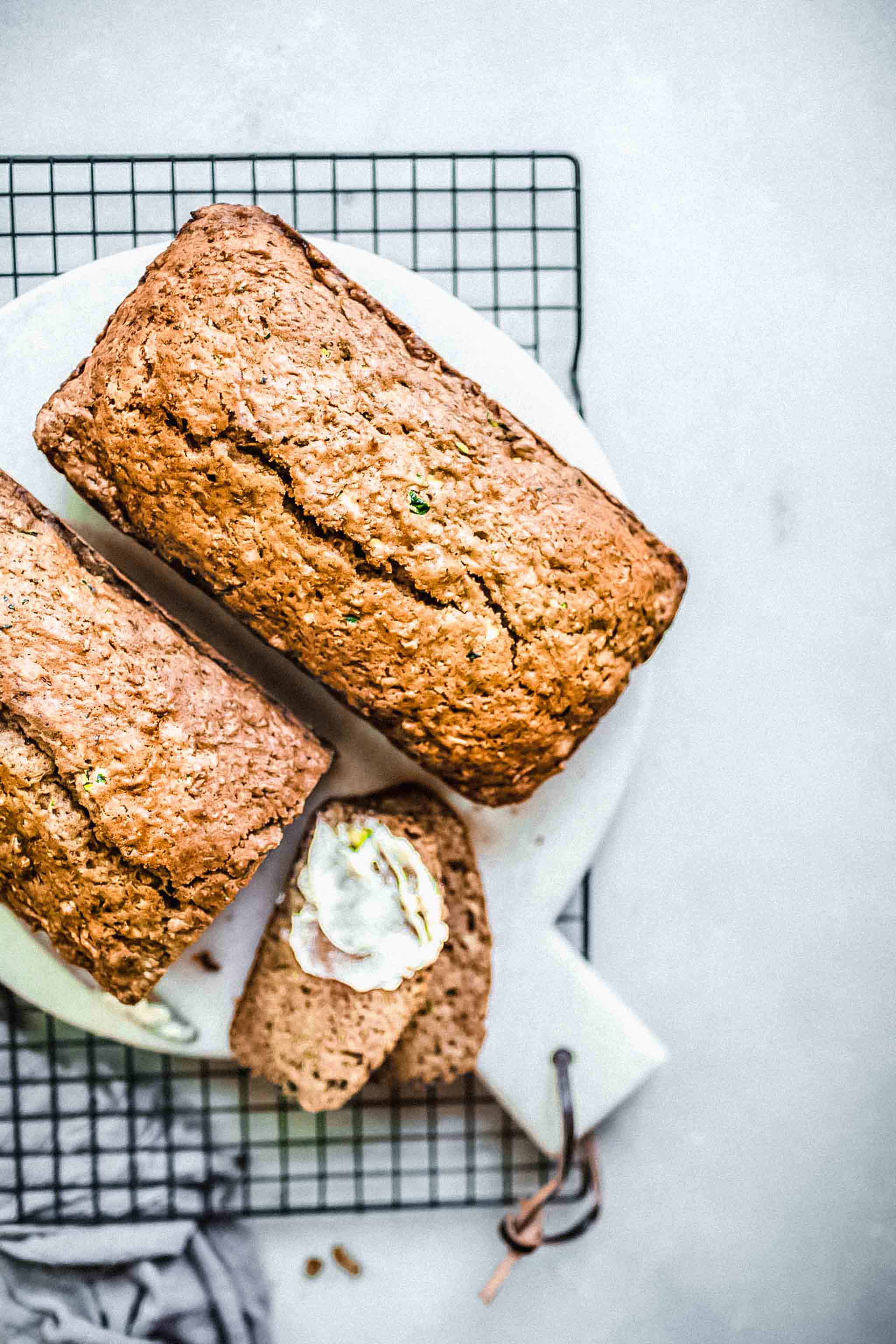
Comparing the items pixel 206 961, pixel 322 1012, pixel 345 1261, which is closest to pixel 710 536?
pixel 322 1012

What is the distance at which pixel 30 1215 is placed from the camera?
6.17 ft

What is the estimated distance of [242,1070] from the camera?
6.30ft

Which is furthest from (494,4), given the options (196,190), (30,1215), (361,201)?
(30,1215)

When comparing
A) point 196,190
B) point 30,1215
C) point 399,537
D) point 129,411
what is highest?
point 196,190

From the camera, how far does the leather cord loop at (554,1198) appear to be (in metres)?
1.81

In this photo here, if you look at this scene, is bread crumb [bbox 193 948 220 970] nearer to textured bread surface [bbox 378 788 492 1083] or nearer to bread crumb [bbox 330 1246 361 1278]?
textured bread surface [bbox 378 788 492 1083]

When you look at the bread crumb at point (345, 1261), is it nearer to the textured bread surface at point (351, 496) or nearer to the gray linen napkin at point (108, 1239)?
the gray linen napkin at point (108, 1239)

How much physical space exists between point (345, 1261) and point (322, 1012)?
2.46ft

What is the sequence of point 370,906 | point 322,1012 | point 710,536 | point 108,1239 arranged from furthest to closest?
point 710,536
point 108,1239
point 322,1012
point 370,906

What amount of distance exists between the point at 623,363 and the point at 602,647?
0.74 m

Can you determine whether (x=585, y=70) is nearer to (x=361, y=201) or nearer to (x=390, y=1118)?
(x=361, y=201)

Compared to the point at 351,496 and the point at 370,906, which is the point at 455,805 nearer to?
the point at 370,906

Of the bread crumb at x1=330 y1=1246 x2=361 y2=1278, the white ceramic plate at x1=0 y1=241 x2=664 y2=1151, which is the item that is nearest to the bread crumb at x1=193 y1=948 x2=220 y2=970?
the white ceramic plate at x1=0 y1=241 x2=664 y2=1151

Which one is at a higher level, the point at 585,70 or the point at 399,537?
the point at 585,70
